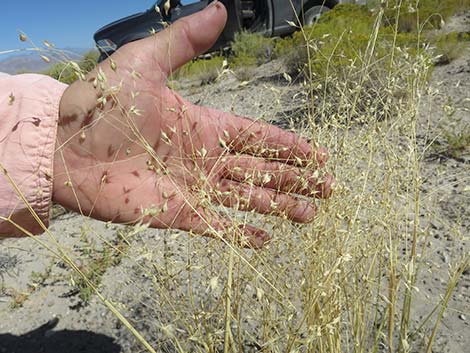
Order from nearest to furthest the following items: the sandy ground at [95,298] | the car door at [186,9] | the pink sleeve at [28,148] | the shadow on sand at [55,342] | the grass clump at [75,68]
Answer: the grass clump at [75,68], the pink sleeve at [28,148], the sandy ground at [95,298], the shadow on sand at [55,342], the car door at [186,9]

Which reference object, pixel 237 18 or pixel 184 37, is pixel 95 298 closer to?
pixel 184 37

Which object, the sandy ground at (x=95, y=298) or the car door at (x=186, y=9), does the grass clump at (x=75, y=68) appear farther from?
the car door at (x=186, y=9)

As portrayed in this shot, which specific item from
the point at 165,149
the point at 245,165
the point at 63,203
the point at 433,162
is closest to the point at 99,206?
the point at 63,203

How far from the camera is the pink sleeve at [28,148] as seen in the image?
3.74 ft

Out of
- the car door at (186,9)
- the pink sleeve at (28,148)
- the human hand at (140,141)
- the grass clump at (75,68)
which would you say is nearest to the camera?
the grass clump at (75,68)

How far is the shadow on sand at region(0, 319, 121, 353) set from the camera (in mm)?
1757

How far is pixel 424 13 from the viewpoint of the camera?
19.6 feet

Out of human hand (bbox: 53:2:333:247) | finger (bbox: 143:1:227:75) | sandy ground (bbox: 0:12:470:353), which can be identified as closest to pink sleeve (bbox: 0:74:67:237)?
human hand (bbox: 53:2:333:247)

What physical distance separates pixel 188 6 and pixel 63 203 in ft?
23.0

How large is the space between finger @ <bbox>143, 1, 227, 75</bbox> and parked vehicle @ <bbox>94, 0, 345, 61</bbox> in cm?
644

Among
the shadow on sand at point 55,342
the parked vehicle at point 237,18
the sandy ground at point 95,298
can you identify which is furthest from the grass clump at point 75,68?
the parked vehicle at point 237,18

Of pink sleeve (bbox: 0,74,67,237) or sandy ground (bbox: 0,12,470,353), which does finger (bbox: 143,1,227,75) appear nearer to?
sandy ground (bbox: 0,12,470,353)

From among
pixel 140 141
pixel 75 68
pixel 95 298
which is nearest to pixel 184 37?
pixel 140 141

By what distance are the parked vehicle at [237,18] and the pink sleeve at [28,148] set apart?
663 centimetres
